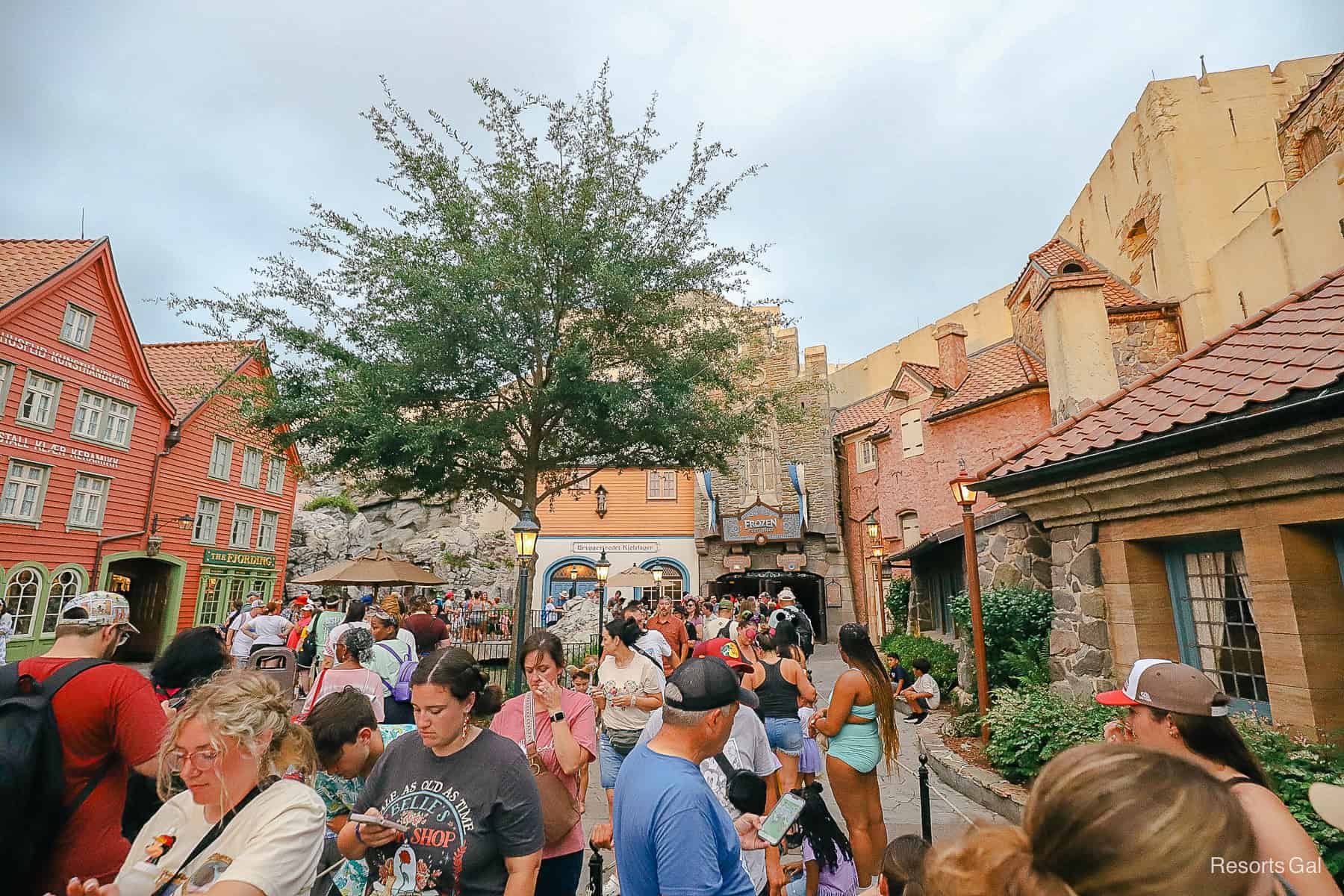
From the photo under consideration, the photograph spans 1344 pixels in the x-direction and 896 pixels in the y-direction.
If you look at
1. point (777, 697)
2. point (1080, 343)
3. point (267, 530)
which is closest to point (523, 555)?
point (777, 697)

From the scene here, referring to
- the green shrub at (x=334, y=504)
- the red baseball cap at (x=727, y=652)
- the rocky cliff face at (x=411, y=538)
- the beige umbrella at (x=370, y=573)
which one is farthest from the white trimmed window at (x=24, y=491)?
the red baseball cap at (x=727, y=652)

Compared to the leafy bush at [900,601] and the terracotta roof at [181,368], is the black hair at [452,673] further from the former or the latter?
the terracotta roof at [181,368]

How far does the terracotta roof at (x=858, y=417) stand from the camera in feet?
87.8

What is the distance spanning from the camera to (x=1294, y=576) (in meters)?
4.53

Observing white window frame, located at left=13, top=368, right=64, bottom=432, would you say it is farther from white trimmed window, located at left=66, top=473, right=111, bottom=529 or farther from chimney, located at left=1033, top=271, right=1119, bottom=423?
chimney, located at left=1033, top=271, right=1119, bottom=423

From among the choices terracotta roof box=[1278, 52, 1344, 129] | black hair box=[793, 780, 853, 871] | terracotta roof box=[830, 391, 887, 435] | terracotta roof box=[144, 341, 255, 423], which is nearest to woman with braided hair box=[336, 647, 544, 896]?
black hair box=[793, 780, 853, 871]

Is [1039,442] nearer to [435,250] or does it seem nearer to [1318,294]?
[1318,294]

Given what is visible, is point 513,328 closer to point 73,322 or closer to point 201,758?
point 201,758

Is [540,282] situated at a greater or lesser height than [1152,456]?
greater

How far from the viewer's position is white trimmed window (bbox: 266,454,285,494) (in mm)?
25188

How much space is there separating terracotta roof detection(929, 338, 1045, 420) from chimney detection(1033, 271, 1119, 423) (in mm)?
3753

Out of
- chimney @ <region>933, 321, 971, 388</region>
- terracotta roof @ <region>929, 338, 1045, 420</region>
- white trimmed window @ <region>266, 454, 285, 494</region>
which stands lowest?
white trimmed window @ <region>266, 454, 285, 494</region>

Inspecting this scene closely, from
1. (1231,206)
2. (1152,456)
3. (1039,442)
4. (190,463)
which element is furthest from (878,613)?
Result: (190,463)

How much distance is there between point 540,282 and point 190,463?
18069 millimetres
